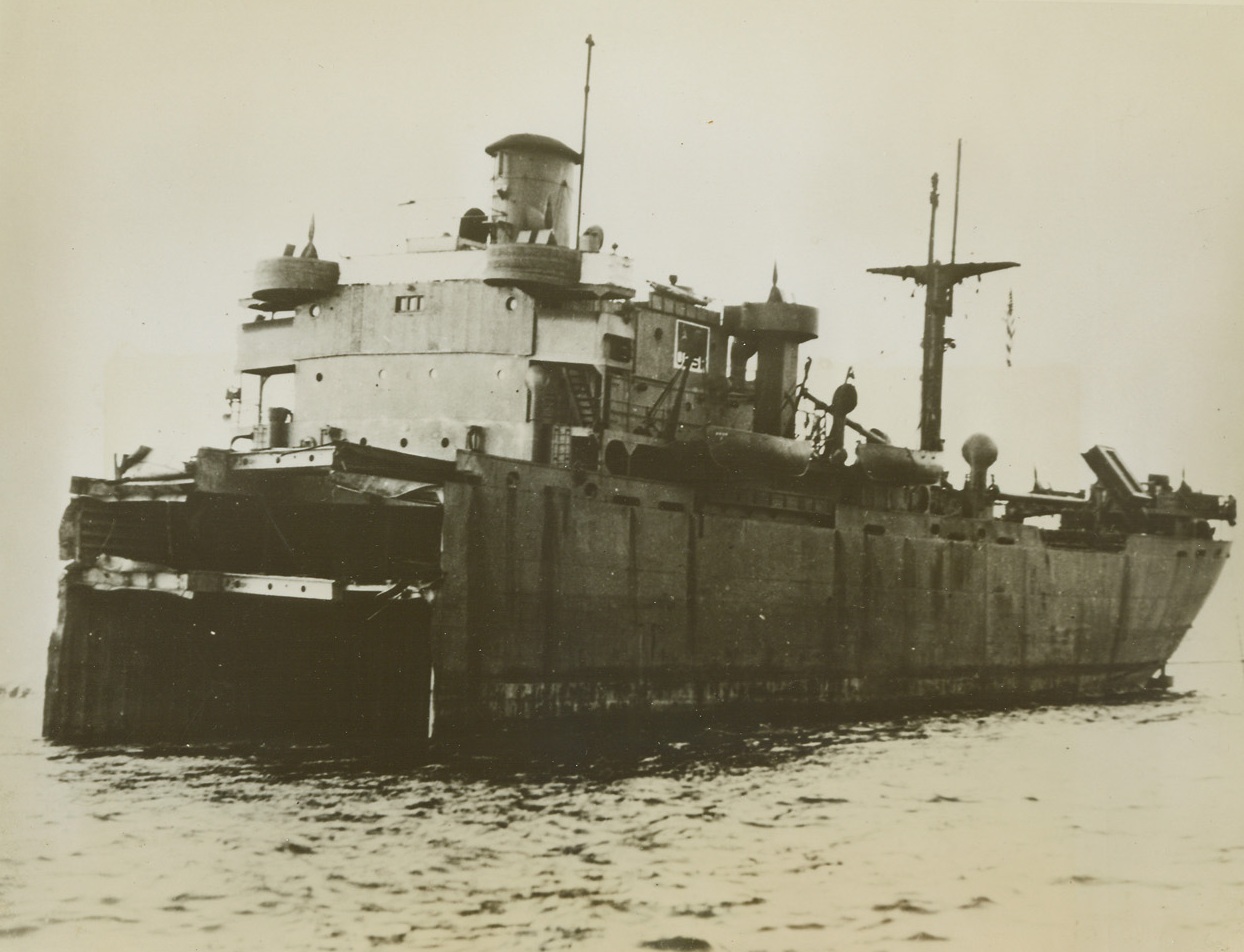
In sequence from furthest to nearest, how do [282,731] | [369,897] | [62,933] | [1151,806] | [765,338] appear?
1. [765,338]
2. [282,731]
3. [1151,806]
4. [369,897]
5. [62,933]

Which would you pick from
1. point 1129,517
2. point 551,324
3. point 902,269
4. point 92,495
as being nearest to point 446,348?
point 551,324

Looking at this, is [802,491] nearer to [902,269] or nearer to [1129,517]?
[902,269]

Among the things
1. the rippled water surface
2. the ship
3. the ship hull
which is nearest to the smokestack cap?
the ship

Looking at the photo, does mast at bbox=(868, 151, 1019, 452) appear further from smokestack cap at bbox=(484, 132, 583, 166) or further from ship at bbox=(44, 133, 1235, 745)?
smokestack cap at bbox=(484, 132, 583, 166)

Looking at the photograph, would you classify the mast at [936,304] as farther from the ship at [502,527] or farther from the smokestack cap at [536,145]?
the smokestack cap at [536,145]

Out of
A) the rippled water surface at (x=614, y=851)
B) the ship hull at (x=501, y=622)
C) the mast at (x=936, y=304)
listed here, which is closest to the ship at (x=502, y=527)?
the ship hull at (x=501, y=622)

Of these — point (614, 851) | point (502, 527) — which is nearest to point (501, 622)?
point (502, 527)
